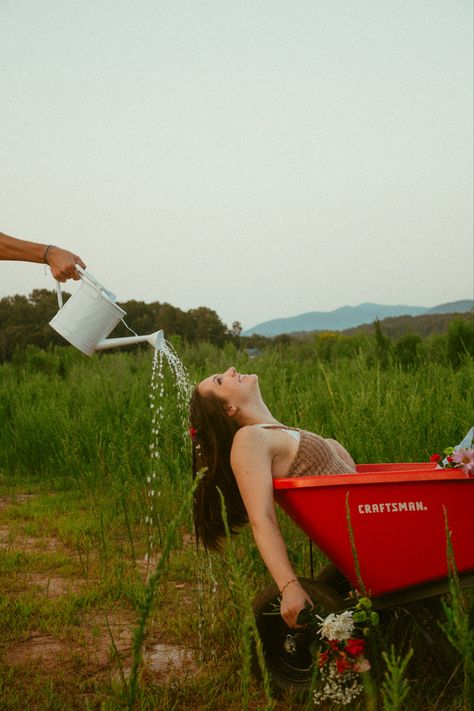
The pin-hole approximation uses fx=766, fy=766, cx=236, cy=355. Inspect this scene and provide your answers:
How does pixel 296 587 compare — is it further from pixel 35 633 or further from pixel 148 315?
pixel 148 315

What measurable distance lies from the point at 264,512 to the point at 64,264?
116cm

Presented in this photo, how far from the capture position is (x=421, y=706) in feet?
7.05

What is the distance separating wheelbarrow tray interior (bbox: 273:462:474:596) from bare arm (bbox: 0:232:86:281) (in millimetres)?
1134

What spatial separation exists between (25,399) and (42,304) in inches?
286

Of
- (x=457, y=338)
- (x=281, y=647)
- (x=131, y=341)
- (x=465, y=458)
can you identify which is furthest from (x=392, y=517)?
(x=457, y=338)

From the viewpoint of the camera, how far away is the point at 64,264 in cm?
268

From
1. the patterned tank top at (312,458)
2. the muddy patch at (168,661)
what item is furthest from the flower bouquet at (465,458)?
the muddy patch at (168,661)

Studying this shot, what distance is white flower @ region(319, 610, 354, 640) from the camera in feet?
6.35

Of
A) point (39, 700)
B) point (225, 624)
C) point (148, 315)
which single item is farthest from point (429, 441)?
point (148, 315)

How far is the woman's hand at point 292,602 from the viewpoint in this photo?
2.06 metres

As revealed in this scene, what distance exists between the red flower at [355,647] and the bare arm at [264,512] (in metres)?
0.17

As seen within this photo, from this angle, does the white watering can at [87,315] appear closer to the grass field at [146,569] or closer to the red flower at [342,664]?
the grass field at [146,569]

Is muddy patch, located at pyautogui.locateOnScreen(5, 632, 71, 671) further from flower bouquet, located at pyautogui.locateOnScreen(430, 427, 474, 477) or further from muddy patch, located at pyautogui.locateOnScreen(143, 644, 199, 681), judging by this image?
flower bouquet, located at pyautogui.locateOnScreen(430, 427, 474, 477)

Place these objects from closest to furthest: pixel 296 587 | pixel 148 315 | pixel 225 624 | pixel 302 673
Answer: pixel 296 587, pixel 302 673, pixel 225 624, pixel 148 315
